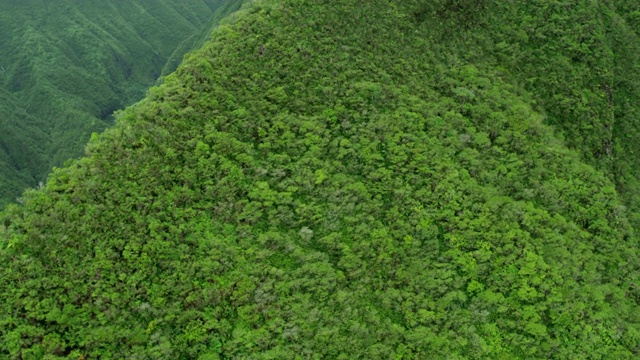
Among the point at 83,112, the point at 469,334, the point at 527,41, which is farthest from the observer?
the point at 83,112

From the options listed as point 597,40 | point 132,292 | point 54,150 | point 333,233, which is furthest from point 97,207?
point 54,150

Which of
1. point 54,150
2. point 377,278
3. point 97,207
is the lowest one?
point 54,150

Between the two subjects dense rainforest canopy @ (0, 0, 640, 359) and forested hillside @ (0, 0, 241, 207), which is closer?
dense rainforest canopy @ (0, 0, 640, 359)

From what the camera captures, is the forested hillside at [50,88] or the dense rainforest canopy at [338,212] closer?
the dense rainforest canopy at [338,212]

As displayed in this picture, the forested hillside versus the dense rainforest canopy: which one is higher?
the dense rainforest canopy

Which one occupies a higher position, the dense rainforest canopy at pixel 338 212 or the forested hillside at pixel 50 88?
the dense rainforest canopy at pixel 338 212

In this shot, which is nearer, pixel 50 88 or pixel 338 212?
pixel 338 212

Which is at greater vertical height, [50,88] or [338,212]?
[338,212]

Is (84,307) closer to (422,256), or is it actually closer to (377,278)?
(377,278)
